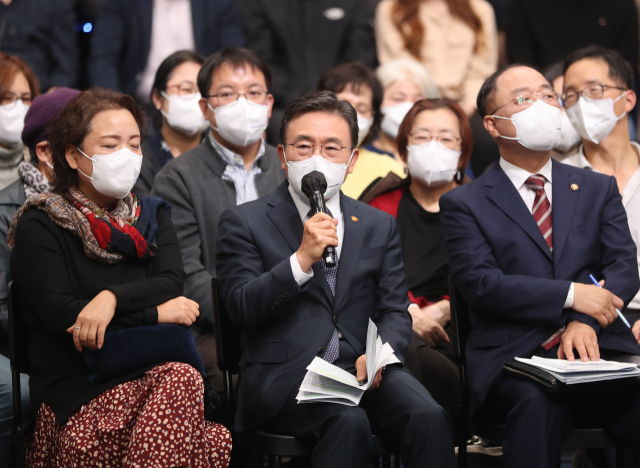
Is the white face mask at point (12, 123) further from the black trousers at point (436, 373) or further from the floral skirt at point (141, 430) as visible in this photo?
the black trousers at point (436, 373)

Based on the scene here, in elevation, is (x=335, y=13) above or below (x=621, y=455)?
above

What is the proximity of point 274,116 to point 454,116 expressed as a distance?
1739 millimetres

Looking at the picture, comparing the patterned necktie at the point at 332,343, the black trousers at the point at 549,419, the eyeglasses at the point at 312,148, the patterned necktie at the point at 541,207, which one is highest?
the eyeglasses at the point at 312,148

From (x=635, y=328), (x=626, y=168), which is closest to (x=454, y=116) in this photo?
(x=626, y=168)

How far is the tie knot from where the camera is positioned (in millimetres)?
3242

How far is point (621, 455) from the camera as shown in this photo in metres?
2.87

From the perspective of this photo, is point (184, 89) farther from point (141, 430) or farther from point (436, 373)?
point (141, 430)

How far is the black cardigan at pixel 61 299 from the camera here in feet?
8.94

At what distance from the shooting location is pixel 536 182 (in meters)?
3.24

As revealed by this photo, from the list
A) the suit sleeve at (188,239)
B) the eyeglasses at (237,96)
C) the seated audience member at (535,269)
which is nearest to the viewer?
the seated audience member at (535,269)

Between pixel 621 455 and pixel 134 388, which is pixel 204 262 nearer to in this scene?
pixel 134 388

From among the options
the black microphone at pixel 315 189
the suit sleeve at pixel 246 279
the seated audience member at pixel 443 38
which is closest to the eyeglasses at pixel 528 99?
the black microphone at pixel 315 189

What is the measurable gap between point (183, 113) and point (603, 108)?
96.0 inches

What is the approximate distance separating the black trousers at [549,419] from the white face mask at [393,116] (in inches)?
98.5
